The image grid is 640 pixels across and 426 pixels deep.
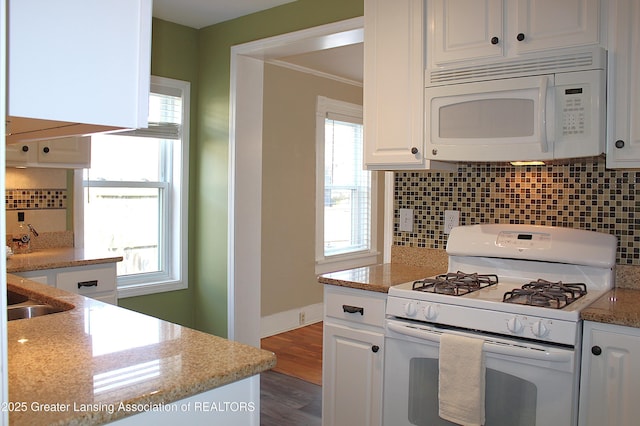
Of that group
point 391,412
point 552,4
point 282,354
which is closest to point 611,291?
point 391,412

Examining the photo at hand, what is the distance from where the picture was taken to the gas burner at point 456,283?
2.38m

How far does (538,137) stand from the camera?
7.73ft

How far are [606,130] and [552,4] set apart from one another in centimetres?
58

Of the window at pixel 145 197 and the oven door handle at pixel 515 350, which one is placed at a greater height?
the window at pixel 145 197

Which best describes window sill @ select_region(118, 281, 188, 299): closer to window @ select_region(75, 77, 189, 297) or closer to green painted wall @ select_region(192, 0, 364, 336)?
window @ select_region(75, 77, 189, 297)

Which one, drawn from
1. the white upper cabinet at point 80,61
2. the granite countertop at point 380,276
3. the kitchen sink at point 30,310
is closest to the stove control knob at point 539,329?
the granite countertop at point 380,276

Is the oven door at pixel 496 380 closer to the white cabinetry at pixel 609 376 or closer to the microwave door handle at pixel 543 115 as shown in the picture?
the white cabinetry at pixel 609 376

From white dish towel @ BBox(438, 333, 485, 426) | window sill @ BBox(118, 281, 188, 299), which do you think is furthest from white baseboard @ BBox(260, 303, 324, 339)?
white dish towel @ BBox(438, 333, 485, 426)

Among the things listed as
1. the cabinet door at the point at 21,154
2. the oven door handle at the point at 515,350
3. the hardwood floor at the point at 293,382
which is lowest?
the hardwood floor at the point at 293,382

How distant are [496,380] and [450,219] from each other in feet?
3.35

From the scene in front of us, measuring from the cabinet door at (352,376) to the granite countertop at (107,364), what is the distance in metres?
1.13

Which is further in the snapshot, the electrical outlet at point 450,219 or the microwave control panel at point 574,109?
the electrical outlet at point 450,219

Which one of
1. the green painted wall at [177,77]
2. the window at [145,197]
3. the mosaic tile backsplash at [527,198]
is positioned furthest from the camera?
the green painted wall at [177,77]

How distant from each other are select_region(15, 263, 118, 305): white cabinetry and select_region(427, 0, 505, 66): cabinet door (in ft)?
7.29
